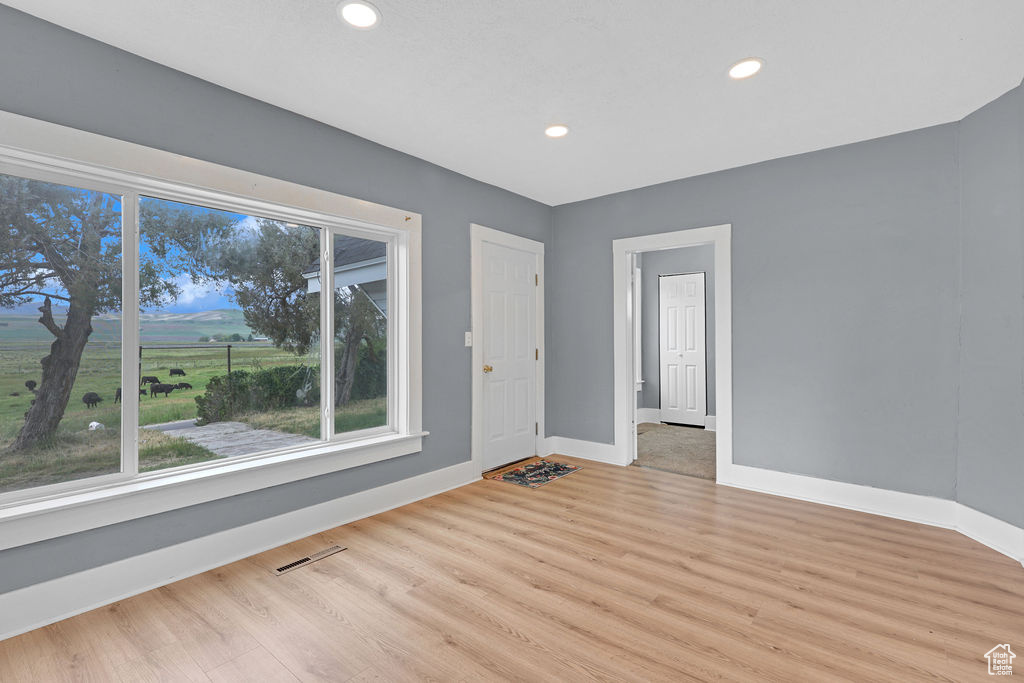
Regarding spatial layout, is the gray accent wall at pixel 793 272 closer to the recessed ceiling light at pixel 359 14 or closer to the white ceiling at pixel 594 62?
the white ceiling at pixel 594 62

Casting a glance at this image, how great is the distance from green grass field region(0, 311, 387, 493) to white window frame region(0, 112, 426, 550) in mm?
52

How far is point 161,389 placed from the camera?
2.45 meters

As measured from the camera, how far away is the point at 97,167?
2.13m

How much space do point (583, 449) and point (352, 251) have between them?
2957 millimetres

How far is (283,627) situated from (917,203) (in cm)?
448

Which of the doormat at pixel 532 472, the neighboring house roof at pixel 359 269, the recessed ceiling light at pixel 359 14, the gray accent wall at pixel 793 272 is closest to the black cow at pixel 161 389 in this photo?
the gray accent wall at pixel 793 272

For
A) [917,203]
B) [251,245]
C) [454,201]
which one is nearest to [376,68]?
[251,245]

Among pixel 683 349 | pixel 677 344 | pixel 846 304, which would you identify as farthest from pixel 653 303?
pixel 846 304

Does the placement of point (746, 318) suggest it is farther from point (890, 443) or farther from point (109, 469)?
point (109, 469)

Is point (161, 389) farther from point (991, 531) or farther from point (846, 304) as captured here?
point (991, 531)

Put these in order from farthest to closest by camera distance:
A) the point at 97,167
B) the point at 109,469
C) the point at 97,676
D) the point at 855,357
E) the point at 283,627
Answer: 1. the point at 855,357
2. the point at 109,469
3. the point at 97,167
4. the point at 283,627
5. the point at 97,676

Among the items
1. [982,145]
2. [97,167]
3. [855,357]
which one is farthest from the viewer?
[855,357]

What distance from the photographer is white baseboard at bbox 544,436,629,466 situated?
4.53m

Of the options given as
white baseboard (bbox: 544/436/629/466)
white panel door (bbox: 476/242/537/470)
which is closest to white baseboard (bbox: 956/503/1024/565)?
white baseboard (bbox: 544/436/629/466)
